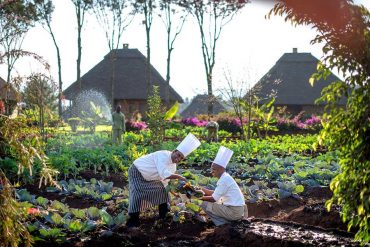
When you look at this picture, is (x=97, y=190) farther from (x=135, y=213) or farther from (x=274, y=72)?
(x=274, y=72)

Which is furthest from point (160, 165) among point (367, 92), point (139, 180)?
point (367, 92)

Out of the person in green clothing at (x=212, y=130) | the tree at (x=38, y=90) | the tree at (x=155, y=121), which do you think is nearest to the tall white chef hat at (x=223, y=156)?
the tree at (x=38, y=90)

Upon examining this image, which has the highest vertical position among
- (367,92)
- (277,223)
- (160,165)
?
(367,92)

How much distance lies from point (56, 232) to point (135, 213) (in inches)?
57.0

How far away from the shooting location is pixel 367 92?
16.1ft

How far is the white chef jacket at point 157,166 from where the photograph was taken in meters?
7.50

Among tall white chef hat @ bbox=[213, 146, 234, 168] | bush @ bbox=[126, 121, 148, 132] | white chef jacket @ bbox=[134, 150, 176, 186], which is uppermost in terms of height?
bush @ bbox=[126, 121, 148, 132]

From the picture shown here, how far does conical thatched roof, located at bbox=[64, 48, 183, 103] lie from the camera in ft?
134

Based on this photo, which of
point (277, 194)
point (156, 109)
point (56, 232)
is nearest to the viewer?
point (56, 232)

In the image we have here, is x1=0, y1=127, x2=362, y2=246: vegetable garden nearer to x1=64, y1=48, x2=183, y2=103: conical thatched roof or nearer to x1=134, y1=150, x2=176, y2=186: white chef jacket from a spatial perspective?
x1=134, y1=150, x2=176, y2=186: white chef jacket

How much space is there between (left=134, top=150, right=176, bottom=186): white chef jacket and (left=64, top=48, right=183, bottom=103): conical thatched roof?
1273 inches

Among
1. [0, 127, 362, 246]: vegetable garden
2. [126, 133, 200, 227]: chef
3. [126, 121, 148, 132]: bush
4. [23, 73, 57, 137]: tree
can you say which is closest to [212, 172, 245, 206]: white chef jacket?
[0, 127, 362, 246]: vegetable garden

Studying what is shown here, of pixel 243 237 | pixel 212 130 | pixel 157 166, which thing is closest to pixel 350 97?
pixel 243 237

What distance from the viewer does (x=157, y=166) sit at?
753 centimetres
